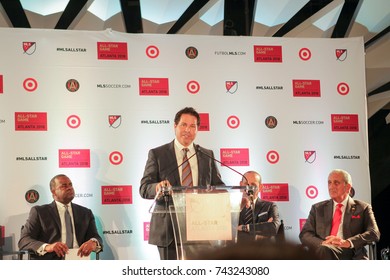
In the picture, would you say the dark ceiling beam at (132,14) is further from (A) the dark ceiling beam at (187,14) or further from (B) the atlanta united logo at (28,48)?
(B) the atlanta united logo at (28,48)

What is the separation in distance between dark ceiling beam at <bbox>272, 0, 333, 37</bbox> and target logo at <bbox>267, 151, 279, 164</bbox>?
1.36 metres

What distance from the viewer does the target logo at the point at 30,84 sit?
5.48 m

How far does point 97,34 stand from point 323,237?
268cm

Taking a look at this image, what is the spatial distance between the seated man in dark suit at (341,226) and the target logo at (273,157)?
65 centimetres

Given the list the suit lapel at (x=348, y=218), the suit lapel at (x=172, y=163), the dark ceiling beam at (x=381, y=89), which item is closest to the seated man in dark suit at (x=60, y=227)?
the suit lapel at (x=172, y=163)

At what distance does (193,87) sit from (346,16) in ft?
6.10

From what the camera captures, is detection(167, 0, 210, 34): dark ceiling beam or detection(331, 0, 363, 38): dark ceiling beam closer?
detection(167, 0, 210, 34): dark ceiling beam

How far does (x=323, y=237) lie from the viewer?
495cm

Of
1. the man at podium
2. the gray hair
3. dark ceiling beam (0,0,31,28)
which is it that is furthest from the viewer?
dark ceiling beam (0,0,31,28)

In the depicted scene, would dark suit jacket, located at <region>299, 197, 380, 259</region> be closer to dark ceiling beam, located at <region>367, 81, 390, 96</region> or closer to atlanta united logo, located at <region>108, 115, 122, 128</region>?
atlanta united logo, located at <region>108, 115, 122, 128</region>

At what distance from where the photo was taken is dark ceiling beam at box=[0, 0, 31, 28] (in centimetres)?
579

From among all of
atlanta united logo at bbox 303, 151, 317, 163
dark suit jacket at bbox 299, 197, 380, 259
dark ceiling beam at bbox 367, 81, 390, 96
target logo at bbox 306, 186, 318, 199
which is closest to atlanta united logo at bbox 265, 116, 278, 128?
atlanta united logo at bbox 303, 151, 317, 163

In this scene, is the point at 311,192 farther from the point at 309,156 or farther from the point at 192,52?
the point at 192,52
